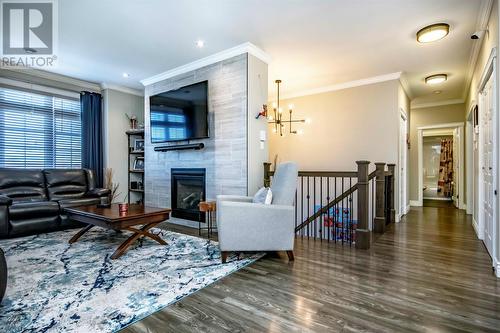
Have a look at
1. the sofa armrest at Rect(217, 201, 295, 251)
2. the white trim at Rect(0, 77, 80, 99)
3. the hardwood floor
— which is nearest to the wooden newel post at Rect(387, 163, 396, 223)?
the hardwood floor

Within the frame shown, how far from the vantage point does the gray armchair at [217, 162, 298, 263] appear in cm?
262

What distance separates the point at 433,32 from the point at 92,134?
19.6 feet

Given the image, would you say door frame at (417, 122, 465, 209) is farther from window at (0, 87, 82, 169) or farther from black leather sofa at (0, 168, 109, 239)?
window at (0, 87, 82, 169)

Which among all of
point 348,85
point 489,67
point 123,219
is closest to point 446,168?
point 348,85

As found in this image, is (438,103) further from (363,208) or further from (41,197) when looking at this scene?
(41,197)

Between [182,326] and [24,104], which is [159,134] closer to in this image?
[24,104]

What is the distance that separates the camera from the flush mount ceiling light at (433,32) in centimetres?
312

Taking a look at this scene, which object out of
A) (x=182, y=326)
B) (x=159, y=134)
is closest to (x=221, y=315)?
(x=182, y=326)

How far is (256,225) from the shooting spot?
2.67m

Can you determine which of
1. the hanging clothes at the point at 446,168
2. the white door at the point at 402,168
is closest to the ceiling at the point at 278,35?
the white door at the point at 402,168

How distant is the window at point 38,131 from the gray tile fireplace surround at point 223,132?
85.7 inches

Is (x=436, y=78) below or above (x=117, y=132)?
above

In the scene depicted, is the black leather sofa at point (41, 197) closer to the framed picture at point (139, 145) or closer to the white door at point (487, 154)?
the framed picture at point (139, 145)

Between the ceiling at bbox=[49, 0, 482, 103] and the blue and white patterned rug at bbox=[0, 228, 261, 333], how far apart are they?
274 centimetres
